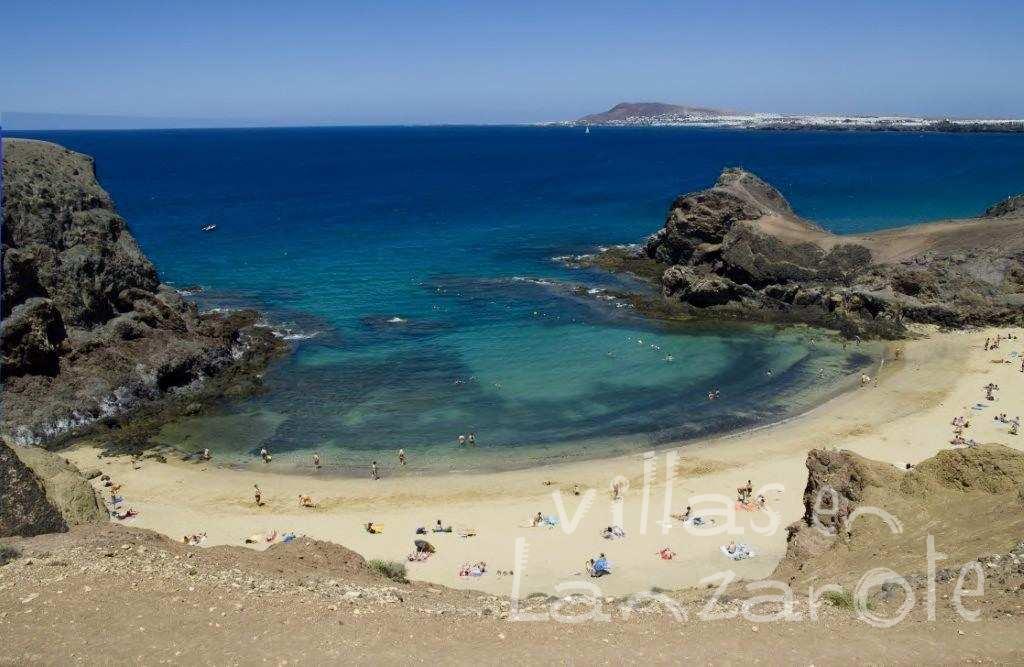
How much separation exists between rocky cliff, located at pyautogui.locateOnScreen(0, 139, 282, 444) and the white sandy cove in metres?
4.68

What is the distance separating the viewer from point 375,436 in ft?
104

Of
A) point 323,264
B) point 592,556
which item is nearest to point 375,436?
point 592,556

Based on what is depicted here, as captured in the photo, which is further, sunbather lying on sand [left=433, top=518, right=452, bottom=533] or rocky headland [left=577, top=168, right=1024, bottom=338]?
rocky headland [left=577, top=168, right=1024, bottom=338]

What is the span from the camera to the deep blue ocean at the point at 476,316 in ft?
107

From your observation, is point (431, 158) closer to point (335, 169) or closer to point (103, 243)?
point (335, 169)

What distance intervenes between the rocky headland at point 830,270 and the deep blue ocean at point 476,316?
14.1 feet

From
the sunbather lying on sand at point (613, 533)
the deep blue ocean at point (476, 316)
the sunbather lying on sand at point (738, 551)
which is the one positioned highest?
the deep blue ocean at point (476, 316)

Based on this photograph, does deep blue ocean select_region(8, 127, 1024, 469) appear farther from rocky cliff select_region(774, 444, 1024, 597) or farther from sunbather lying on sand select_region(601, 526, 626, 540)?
rocky cliff select_region(774, 444, 1024, 597)

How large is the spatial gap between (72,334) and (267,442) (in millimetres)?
12698

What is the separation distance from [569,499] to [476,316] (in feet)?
76.0

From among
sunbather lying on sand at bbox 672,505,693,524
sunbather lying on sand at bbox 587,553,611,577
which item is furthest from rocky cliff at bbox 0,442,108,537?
sunbather lying on sand at bbox 672,505,693,524

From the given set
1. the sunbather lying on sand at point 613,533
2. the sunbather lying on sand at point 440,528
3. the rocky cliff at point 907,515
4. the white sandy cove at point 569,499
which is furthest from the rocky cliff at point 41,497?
the rocky cliff at point 907,515

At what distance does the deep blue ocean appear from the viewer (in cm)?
3250

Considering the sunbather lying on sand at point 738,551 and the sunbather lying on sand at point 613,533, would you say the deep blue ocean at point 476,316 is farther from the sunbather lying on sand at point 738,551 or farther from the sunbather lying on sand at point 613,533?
the sunbather lying on sand at point 738,551
